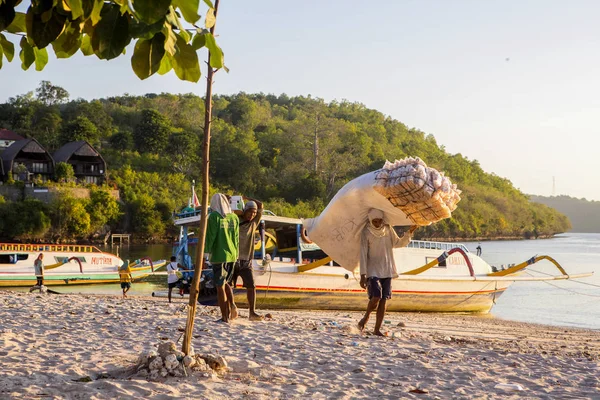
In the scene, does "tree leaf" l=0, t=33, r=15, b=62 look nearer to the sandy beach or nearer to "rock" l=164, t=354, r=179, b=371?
the sandy beach

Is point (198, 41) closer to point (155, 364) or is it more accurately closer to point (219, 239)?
point (155, 364)

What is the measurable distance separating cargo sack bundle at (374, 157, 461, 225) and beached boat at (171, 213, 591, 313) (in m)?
5.94

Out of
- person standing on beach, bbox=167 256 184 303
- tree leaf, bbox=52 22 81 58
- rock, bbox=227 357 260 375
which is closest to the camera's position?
tree leaf, bbox=52 22 81 58

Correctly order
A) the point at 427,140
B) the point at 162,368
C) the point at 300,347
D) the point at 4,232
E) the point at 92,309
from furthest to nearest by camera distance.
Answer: the point at 427,140 → the point at 4,232 → the point at 92,309 → the point at 300,347 → the point at 162,368

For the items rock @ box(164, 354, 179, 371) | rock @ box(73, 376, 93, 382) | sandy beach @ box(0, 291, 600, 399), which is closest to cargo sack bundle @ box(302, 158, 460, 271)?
sandy beach @ box(0, 291, 600, 399)

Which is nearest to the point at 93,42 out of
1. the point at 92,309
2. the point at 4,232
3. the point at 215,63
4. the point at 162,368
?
the point at 215,63

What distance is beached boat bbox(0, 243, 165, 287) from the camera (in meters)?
22.8

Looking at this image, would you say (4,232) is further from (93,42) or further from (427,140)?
(427,140)

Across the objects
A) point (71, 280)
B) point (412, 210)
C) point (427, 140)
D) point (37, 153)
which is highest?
point (427, 140)

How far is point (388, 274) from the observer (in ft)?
28.9

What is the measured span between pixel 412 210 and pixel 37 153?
62.7 metres

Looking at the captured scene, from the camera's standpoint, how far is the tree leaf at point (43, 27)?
3346 millimetres

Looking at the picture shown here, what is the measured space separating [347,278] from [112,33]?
13.8 meters

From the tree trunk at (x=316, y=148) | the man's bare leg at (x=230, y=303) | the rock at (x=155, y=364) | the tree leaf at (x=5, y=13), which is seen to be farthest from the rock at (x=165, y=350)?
the tree trunk at (x=316, y=148)
